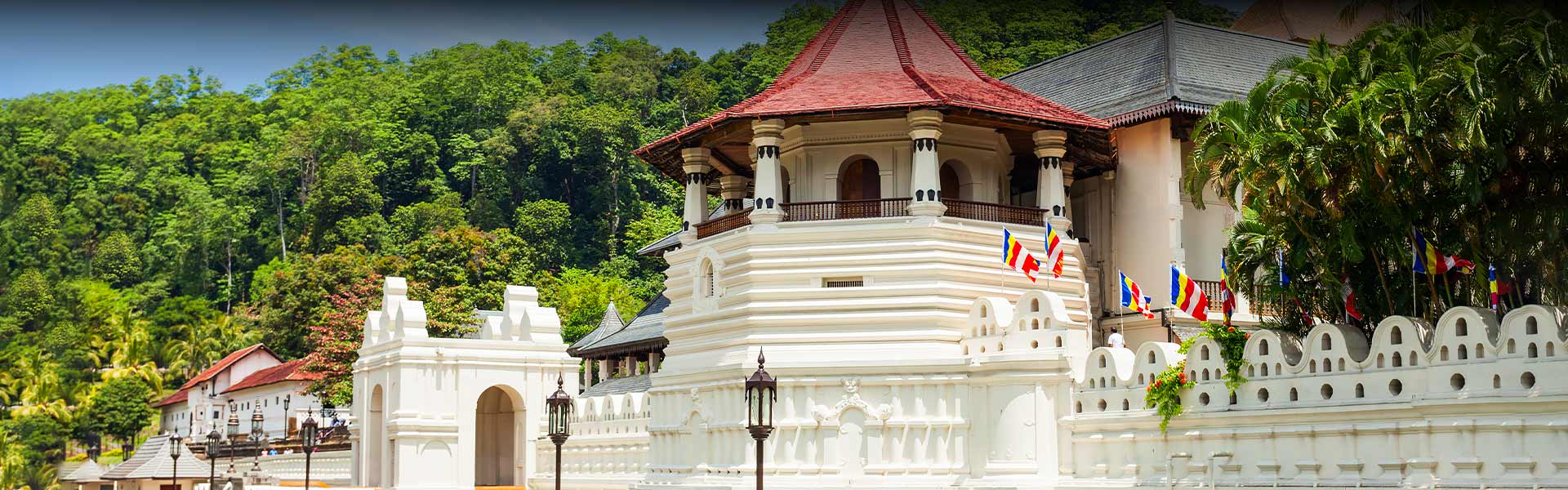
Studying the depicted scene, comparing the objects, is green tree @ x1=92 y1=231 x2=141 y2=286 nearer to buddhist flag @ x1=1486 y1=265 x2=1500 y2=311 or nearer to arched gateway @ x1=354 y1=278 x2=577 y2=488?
arched gateway @ x1=354 y1=278 x2=577 y2=488

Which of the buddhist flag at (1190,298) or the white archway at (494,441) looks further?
the white archway at (494,441)

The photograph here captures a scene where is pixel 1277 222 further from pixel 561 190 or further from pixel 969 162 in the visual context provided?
pixel 561 190

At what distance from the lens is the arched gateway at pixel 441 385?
3553 cm

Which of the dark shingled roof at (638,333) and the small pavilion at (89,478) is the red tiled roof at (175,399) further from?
the dark shingled roof at (638,333)

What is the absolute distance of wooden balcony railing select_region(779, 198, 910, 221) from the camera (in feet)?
90.6

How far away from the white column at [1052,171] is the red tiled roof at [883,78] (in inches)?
16.9

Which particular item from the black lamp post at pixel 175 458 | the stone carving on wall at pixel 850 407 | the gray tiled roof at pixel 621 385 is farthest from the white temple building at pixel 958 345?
the black lamp post at pixel 175 458

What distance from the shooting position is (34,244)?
96.9 meters

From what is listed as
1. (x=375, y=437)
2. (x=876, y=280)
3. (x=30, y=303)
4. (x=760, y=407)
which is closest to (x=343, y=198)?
(x=30, y=303)

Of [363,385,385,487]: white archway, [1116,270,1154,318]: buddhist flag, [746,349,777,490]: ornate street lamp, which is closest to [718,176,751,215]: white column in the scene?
[1116,270,1154,318]: buddhist flag

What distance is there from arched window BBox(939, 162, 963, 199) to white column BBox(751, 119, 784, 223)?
3592 mm

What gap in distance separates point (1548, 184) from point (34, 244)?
9435 centimetres

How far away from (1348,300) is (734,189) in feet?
45.9

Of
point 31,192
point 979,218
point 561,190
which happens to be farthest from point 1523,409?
point 31,192
